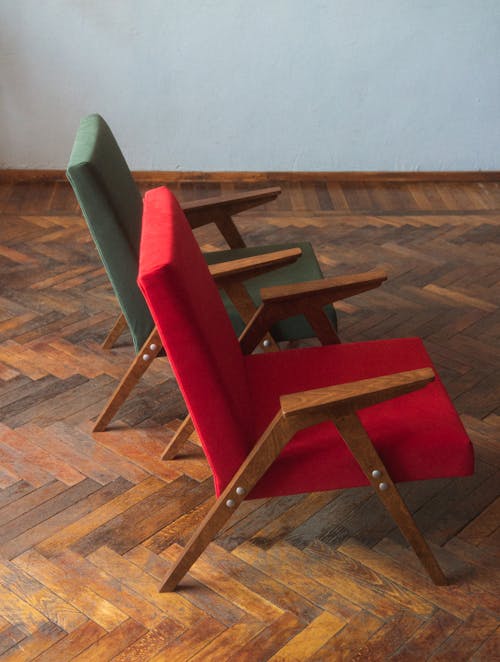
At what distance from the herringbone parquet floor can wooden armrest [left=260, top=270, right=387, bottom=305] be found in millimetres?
632

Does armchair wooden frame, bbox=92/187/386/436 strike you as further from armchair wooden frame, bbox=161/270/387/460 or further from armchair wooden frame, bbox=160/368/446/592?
armchair wooden frame, bbox=160/368/446/592

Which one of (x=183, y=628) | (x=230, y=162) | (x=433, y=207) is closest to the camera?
(x=183, y=628)

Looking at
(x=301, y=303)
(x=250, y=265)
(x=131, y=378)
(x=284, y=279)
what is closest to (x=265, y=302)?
(x=301, y=303)

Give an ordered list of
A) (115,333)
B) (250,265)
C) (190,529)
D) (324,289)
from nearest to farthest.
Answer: (190,529)
(324,289)
(250,265)
(115,333)

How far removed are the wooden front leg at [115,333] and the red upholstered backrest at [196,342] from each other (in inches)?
50.0

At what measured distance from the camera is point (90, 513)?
286 centimetres

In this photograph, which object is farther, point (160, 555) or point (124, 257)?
point (124, 257)

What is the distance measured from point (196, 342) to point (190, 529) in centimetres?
82

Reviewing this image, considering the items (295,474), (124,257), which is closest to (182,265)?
(295,474)

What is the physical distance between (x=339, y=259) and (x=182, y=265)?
103 inches

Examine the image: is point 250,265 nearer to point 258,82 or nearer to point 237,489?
point 237,489

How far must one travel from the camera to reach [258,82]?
578 cm

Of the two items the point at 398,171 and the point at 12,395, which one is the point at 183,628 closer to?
the point at 12,395

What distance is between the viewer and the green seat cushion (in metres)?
3.16
